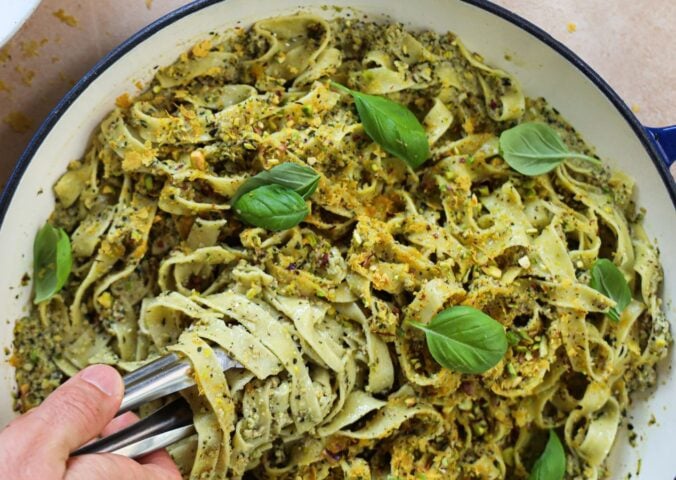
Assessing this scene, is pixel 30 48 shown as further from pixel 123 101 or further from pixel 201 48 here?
pixel 201 48

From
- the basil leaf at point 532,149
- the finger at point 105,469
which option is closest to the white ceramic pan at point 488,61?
the basil leaf at point 532,149

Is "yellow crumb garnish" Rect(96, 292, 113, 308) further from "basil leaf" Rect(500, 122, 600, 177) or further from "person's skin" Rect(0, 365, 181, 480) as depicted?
"basil leaf" Rect(500, 122, 600, 177)

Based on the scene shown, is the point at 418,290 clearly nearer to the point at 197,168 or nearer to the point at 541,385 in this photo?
the point at 541,385

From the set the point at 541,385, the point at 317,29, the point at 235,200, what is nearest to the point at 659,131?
the point at 541,385

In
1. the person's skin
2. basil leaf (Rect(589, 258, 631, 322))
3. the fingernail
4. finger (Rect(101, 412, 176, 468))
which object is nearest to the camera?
the person's skin

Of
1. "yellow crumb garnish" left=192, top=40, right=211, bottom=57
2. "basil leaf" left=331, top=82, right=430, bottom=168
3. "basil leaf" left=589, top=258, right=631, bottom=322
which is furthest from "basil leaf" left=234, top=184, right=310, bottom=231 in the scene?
"basil leaf" left=589, top=258, right=631, bottom=322

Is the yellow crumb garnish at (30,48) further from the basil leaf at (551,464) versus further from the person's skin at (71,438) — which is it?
the basil leaf at (551,464)
